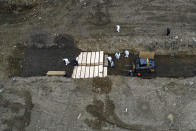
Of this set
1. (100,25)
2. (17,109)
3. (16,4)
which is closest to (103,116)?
(17,109)

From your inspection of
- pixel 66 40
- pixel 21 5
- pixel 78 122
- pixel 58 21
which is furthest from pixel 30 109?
pixel 21 5

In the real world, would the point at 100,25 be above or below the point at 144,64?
above

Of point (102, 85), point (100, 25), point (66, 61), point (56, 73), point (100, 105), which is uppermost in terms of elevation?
point (100, 25)

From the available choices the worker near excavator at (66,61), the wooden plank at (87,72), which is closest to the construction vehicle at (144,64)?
the wooden plank at (87,72)

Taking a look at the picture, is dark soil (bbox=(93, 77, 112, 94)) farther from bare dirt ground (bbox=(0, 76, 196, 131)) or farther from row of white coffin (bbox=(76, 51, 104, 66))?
row of white coffin (bbox=(76, 51, 104, 66))

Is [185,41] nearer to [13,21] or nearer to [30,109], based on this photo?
[30,109]

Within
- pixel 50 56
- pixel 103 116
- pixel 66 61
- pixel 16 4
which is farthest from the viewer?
pixel 16 4

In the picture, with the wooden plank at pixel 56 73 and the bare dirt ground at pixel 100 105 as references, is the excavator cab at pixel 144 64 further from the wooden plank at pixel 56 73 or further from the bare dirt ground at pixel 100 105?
the wooden plank at pixel 56 73

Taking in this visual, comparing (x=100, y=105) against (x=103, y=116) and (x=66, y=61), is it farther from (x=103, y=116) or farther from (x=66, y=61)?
(x=66, y=61)
